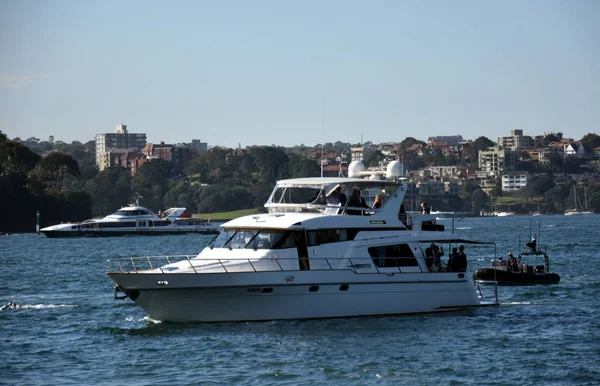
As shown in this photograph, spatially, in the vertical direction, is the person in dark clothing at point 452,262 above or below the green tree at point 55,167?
below

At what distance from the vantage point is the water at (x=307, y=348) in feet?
77.8

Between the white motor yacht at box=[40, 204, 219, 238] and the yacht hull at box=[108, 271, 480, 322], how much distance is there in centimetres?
7973

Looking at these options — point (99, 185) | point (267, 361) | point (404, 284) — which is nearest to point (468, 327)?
point (404, 284)

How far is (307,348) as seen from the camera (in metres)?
26.2

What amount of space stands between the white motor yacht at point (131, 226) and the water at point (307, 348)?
236 feet

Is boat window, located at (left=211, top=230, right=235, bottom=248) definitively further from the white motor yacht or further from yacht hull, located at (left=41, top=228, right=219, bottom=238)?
yacht hull, located at (left=41, top=228, right=219, bottom=238)

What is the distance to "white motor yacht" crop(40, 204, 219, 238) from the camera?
10794cm

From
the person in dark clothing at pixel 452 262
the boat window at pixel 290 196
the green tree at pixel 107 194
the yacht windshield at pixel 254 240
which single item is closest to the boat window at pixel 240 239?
the yacht windshield at pixel 254 240

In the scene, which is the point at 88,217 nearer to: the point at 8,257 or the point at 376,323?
the point at 8,257

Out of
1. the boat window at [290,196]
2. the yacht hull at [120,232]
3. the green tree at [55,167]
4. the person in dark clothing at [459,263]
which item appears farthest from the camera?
the green tree at [55,167]

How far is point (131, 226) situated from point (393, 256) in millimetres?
84523

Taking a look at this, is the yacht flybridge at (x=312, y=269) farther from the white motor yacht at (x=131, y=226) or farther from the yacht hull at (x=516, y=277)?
the white motor yacht at (x=131, y=226)

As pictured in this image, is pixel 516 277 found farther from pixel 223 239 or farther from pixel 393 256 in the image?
pixel 223 239

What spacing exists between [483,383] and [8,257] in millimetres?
50488
